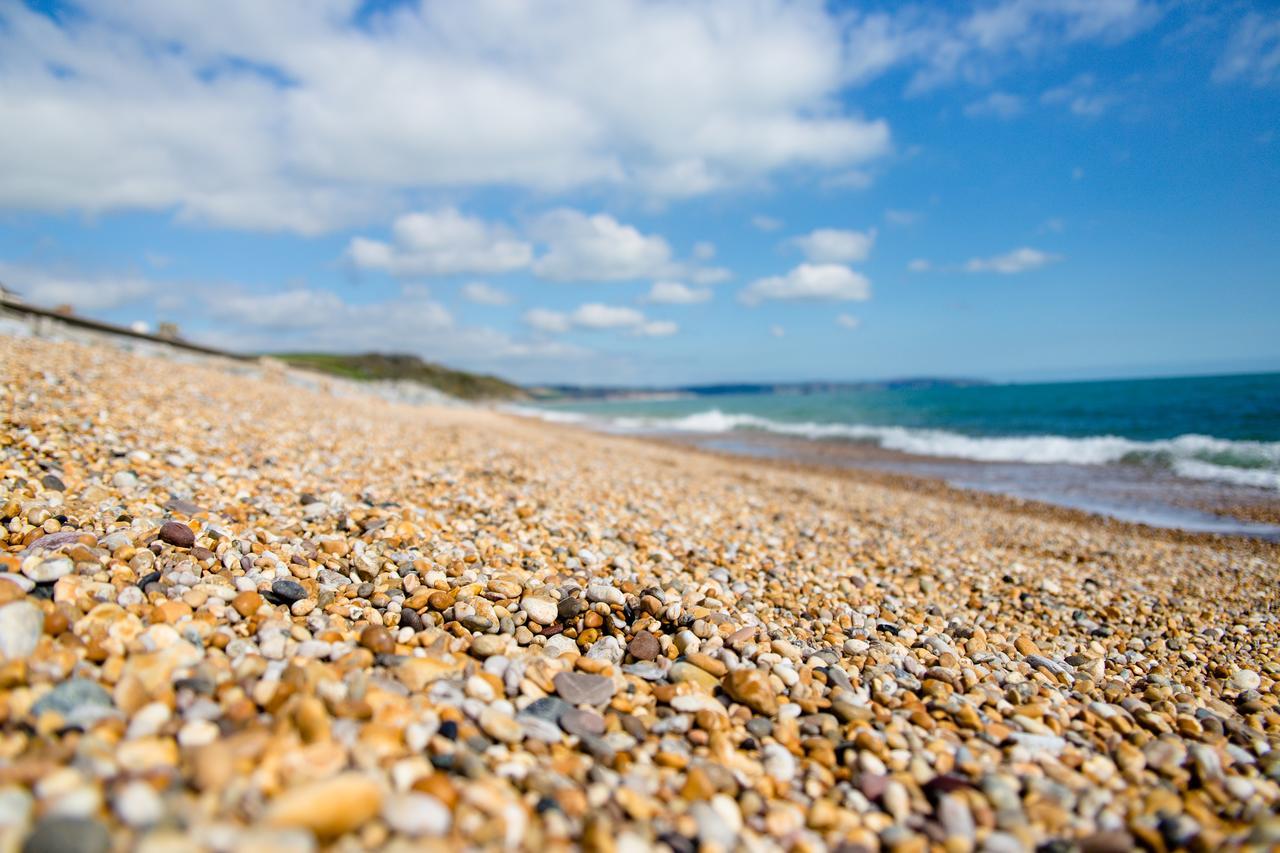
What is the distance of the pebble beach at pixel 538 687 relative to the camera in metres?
1.88

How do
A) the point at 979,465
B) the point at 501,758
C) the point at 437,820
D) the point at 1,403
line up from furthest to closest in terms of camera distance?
1. the point at 979,465
2. the point at 1,403
3. the point at 501,758
4. the point at 437,820

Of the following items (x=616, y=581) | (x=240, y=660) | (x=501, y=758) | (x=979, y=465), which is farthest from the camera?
(x=979, y=465)

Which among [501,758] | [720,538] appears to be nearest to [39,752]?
[501,758]

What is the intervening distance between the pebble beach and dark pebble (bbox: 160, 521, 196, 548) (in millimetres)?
22

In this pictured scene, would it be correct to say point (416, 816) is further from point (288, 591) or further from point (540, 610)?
point (288, 591)

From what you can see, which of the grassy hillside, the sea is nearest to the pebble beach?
the sea

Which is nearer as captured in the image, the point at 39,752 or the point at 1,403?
the point at 39,752

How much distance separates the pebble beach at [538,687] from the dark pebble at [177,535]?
22 mm

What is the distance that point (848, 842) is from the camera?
6.94ft

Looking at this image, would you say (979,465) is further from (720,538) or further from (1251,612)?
(720,538)

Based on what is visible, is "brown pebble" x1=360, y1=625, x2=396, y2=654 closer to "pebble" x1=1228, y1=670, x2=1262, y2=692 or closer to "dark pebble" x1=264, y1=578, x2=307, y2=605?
"dark pebble" x1=264, y1=578, x2=307, y2=605

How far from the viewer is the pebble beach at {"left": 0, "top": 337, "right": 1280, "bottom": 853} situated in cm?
188

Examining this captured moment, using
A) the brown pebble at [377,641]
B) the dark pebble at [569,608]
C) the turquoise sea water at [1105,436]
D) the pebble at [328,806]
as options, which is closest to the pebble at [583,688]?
the dark pebble at [569,608]

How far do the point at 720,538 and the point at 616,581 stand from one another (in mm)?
2700
